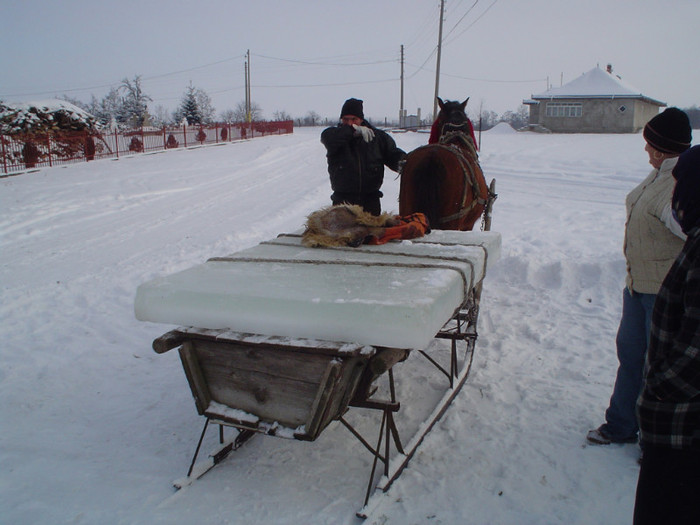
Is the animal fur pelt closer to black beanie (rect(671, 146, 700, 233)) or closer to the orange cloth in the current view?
the orange cloth

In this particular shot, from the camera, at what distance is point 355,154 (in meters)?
4.70

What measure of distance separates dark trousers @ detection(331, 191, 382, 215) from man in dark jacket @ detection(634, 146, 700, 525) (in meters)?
3.41

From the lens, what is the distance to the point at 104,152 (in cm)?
1769

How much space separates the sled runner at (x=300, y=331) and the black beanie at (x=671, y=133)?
109 centimetres

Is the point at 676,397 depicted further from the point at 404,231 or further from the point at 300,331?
the point at 404,231

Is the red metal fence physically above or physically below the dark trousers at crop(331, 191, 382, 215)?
above

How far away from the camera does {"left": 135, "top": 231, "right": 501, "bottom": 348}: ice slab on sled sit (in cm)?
218

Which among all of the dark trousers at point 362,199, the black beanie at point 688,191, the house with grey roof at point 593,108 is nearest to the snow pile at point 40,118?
the dark trousers at point 362,199

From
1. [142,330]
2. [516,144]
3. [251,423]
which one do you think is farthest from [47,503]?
[516,144]

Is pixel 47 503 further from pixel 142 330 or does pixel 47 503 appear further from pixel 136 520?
pixel 142 330

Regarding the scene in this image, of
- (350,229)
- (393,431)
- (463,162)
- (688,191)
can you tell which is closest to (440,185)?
(463,162)

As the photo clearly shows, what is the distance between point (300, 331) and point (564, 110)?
39249mm

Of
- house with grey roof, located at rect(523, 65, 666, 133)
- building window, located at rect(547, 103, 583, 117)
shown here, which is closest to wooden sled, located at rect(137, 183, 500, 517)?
house with grey roof, located at rect(523, 65, 666, 133)

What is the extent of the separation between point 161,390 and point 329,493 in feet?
5.66
